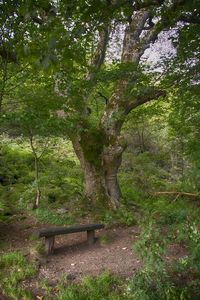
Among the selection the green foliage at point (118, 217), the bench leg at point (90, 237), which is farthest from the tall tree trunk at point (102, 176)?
the bench leg at point (90, 237)

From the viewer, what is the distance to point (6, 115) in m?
5.29

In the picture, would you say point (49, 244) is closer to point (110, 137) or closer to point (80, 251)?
point (80, 251)

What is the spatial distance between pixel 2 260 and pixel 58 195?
11.1 feet

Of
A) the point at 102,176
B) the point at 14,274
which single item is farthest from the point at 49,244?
the point at 102,176

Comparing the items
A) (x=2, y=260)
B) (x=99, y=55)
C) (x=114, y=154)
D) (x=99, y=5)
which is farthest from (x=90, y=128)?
(x=99, y=5)

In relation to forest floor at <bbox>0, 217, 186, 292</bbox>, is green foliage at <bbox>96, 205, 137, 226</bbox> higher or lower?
higher

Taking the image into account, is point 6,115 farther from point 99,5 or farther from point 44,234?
point 99,5

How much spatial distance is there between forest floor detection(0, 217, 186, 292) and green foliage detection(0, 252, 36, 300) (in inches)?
5.6

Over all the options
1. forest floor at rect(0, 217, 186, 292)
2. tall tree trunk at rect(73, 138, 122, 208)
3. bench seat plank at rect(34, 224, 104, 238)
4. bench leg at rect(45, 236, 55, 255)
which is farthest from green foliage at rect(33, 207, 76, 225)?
bench leg at rect(45, 236, 55, 255)

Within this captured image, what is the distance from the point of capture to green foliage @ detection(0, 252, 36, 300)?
420 centimetres

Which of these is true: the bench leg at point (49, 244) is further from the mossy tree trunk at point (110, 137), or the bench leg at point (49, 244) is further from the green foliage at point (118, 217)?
the mossy tree trunk at point (110, 137)

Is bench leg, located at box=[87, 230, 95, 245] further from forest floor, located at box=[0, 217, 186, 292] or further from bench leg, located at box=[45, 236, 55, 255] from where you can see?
bench leg, located at box=[45, 236, 55, 255]

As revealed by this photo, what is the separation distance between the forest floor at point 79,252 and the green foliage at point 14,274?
143 mm

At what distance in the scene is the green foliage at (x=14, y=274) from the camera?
165 inches
